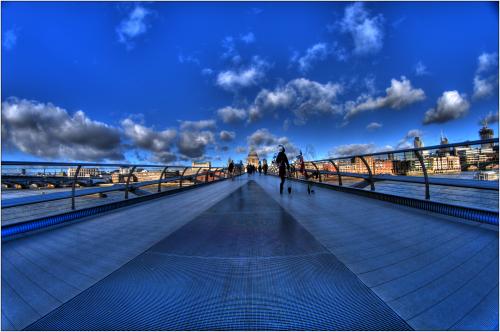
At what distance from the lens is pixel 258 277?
1665 millimetres

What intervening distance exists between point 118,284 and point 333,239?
257 cm

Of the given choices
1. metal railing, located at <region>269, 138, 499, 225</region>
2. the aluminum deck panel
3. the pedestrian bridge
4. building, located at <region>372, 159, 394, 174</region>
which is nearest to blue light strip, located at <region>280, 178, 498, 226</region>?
metal railing, located at <region>269, 138, 499, 225</region>

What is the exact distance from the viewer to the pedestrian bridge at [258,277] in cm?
124

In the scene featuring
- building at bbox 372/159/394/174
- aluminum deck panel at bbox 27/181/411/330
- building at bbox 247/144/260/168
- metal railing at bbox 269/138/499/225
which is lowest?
aluminum deck panel at bbox 27/181/411/330

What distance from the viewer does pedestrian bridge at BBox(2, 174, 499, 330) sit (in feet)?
4.08

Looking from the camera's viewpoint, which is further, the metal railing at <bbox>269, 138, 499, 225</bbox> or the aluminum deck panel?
→ the metal railing at <bbox>269, 138, 499, 225</bbox>

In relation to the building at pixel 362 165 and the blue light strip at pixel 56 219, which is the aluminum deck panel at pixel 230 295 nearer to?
the blue light strip at pixel 56 219

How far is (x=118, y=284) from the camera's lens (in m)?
1.63

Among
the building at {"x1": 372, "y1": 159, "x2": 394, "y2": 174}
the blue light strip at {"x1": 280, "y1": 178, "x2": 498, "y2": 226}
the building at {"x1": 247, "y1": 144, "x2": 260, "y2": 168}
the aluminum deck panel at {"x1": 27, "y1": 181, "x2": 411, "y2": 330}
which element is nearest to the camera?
the aluminum deck panel at {"x1": 27, "y1": 181, "x2": 411, "y2": 330}

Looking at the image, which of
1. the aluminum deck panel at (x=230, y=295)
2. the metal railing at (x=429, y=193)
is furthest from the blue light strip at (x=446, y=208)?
the aluminum deck panel at (x=230, y=295)

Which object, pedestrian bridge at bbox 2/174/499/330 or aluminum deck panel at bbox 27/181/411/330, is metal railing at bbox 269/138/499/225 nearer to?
pedestrian bridge at bbox 2/174/499/330

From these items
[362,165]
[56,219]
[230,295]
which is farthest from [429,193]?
[56,219]

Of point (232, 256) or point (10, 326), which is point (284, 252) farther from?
point (10, 326)

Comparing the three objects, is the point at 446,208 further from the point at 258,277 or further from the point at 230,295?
the point at 230,295
